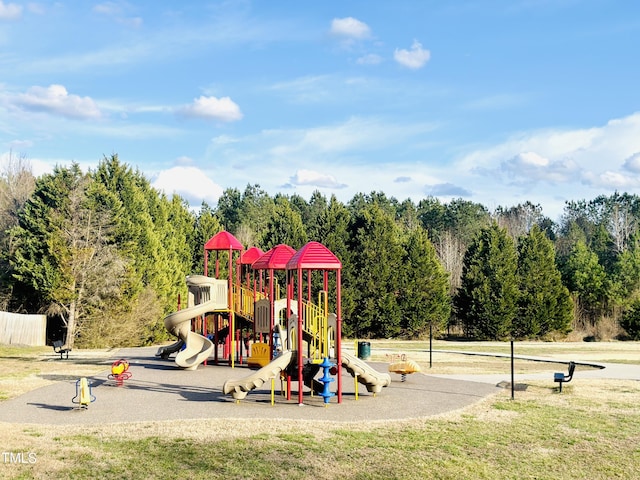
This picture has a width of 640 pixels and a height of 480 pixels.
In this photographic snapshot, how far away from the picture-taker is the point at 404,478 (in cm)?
1047

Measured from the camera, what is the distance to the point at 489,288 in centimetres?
4672

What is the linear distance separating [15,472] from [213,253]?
41578 millimetres

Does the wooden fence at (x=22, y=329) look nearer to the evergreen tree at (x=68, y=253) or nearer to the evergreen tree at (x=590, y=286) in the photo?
the evergreen tree at (x=68, y=253)

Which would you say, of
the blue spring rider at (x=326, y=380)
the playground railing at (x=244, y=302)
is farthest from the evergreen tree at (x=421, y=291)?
the blue spring rider at (x=326, y=380)

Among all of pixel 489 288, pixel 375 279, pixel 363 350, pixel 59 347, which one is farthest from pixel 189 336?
pixel 489 288

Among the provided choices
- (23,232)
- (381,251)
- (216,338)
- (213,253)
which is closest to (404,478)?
(216,338)

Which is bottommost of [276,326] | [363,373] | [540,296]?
[363,373]

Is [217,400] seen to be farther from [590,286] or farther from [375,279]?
[590,286]

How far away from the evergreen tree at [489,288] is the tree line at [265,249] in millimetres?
77

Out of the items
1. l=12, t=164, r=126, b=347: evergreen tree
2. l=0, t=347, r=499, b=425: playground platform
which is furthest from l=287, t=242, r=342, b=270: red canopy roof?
l=12, t=164, r=126, b=347: evergreen tree

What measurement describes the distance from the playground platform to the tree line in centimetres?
1637

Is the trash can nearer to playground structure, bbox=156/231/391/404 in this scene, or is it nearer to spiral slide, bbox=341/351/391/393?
playground structure, bbox=156/231/391/404

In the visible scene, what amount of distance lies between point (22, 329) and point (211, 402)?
24.9 meters

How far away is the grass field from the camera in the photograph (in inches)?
421
